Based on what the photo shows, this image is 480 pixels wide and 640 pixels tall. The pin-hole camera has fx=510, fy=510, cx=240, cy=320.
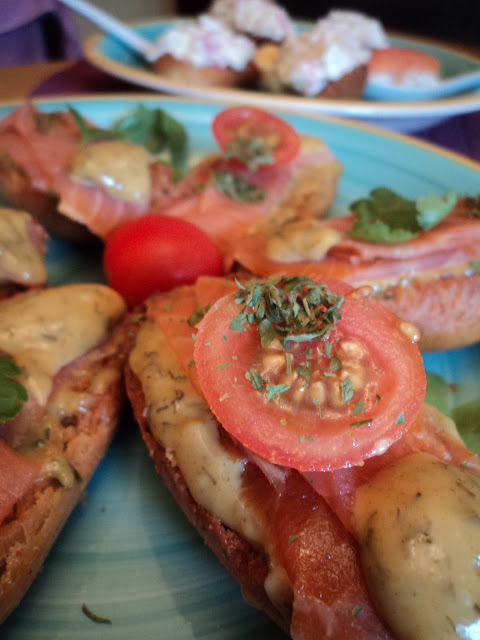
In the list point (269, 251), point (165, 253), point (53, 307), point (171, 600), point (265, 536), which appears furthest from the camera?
point (165, 253)

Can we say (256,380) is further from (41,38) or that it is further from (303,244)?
(41,38)

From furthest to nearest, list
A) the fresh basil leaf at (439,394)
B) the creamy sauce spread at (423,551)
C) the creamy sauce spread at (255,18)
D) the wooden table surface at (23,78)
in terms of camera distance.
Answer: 1. the creamy sauce spread at (255,18)
2. the wooden table surface at (23,78)
3. the fresh basil leaf at (439,394)
4. the creamy sauce spread at (423,551)

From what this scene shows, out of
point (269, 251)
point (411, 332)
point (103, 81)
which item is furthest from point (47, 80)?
point (411, 332)

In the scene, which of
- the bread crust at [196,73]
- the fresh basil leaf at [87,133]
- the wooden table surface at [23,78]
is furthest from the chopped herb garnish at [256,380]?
the wooden table surface at [23,78]

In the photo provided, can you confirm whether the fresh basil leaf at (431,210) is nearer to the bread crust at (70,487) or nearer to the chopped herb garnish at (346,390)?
the chopped herb garnish at (346,390)

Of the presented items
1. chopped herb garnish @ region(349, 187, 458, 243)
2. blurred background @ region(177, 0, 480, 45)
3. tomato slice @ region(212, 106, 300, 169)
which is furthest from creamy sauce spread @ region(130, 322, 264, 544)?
blurred background @ region(177, 0, 480, 45)

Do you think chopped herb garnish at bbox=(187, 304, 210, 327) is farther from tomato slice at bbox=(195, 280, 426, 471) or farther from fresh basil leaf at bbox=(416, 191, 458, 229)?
fresh basil leaf at bbox=(416, 191, 458, 229)

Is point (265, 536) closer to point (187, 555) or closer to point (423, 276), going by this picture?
point (187, 555)

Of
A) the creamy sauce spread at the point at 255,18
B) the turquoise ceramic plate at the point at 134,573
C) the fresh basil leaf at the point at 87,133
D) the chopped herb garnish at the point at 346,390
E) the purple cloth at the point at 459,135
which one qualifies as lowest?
the turquoise ceramic plate at the point at 134,573
